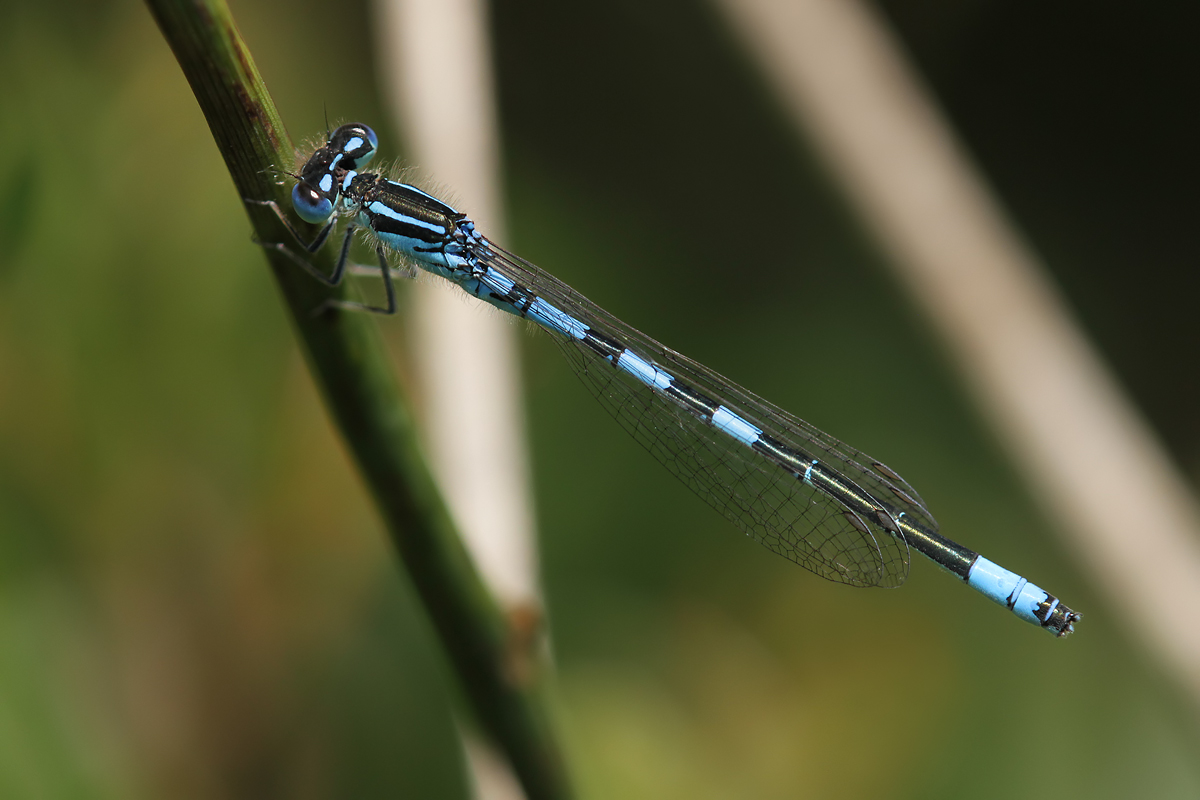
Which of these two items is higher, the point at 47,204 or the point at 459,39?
the point at 459,39

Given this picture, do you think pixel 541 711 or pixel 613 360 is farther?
pixel 613 360

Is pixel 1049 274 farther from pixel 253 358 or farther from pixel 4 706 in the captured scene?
A: pixel 4 706

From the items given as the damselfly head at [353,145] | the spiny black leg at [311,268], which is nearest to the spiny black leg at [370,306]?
the spiny black leg at [311,268]

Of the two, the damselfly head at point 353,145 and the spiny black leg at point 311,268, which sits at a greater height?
the damselfly head at point 353,145

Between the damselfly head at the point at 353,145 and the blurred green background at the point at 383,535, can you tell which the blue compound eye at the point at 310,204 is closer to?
the damselfly head at the point at 353,145

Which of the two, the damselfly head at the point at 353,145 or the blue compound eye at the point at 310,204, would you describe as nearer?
the blue compound eye at the point at 310,204

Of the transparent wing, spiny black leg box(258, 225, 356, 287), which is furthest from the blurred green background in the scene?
spiny black leg box(258, 225, 356, 287)

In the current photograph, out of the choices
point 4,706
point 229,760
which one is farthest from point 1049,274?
point 4,706
